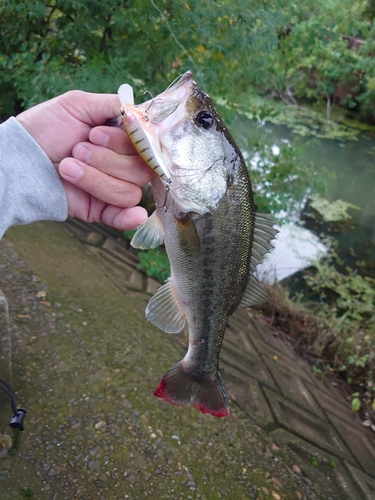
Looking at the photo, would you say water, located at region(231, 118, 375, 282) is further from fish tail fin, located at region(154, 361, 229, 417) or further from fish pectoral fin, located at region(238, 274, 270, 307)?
fish tail fin, located at region(154, 361, 229, 417)

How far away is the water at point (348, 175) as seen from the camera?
6.91 metres

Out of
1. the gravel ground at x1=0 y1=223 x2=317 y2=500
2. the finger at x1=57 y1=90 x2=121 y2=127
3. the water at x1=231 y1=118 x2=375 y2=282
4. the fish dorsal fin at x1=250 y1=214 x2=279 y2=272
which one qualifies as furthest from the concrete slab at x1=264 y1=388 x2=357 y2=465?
the water at x1=231 y1=118 x2=375 y2=282

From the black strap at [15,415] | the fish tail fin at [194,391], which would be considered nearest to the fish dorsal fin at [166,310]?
the fish tail fin at [194,391]

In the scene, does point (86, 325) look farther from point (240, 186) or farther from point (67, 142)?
point (240, 186)

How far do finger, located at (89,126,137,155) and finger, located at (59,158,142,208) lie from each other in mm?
101

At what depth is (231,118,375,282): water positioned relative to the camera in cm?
691

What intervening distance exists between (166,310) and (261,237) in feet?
1.70

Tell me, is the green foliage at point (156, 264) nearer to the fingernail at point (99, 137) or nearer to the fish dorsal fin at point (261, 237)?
the fish dorsal fin at point (261, 237)

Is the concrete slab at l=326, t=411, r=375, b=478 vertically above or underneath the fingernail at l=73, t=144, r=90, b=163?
underneath

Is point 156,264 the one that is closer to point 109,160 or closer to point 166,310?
point 166,310

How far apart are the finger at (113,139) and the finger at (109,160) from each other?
0.06 ft

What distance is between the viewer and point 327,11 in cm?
398

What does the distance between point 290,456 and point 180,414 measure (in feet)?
2.79

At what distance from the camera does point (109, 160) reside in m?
1.44
